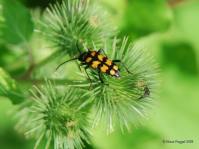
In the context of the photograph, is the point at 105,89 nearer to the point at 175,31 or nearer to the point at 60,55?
the point at 60,55

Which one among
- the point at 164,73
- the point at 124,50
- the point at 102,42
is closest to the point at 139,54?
the point at 124,50

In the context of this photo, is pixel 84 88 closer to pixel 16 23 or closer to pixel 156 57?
pixel 16 23

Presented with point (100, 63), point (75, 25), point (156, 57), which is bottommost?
point (100, 63)

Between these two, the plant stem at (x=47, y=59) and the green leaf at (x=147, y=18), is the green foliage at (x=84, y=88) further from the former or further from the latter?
the green leaf at (x=147, y=18)

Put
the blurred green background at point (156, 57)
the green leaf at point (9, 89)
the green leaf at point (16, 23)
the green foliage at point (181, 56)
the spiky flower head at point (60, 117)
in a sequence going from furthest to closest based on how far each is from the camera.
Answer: the green foliage at point (181, 56)
the blurred green background at point (156, 57)
the green leaf at point (16, 23)
the green leaf at point (9, 89)
the spiky flower head at point (60, 117)

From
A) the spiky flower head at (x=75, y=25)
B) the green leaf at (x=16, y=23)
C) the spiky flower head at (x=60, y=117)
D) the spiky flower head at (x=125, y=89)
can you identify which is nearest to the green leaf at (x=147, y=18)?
the spiky flower head at (x=75, y=25)

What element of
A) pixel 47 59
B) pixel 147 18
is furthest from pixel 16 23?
pixel 147 18

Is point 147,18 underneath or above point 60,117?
above
